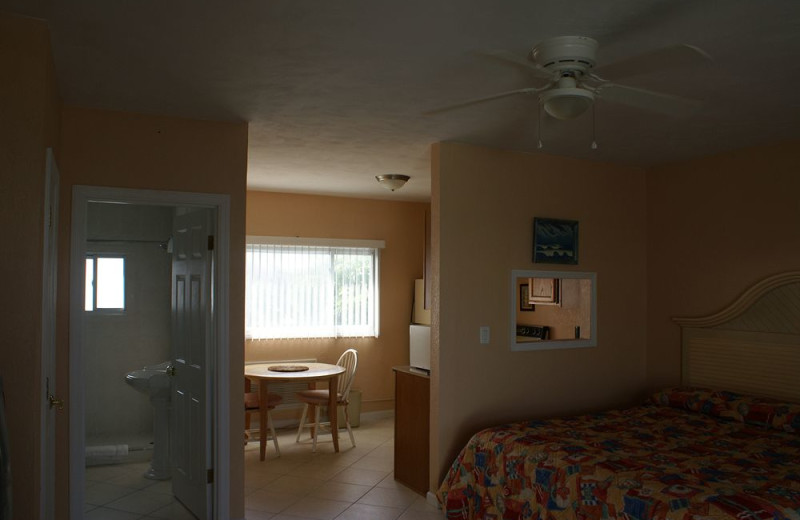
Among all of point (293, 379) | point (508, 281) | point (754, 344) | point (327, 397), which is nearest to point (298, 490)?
point (293, 379)

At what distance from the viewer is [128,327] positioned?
5.66m

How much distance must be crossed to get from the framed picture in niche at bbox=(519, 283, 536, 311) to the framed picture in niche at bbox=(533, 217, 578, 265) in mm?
1227

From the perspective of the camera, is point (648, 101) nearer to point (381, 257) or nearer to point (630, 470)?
point (630, 470)

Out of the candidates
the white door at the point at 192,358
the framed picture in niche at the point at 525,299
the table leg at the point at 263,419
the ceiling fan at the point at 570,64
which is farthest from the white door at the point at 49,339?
the framed picture in niche at the point at 525,299

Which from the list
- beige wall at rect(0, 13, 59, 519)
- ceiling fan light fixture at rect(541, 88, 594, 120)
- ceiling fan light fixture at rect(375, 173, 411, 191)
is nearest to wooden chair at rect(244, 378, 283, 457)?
ceiling fan light fixture at rect(375, 173, 411, 191)

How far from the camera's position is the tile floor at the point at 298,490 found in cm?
396

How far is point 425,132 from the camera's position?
383cm

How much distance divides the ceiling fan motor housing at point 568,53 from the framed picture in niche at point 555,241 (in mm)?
2156

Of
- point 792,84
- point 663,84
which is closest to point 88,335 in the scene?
point 663,84

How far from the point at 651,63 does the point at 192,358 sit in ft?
9.83

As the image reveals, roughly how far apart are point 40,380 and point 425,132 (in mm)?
2416

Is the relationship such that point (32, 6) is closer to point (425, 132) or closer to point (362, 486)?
point (425, 132)

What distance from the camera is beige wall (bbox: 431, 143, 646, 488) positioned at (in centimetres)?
410

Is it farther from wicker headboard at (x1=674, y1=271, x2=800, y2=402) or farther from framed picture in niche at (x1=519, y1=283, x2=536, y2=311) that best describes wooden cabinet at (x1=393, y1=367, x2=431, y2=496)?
wicker headboard at (x1=674, y1=271, x2=800, y2=402)
